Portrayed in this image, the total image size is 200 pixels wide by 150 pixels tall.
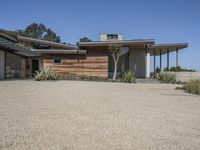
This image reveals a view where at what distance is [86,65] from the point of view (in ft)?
76.6

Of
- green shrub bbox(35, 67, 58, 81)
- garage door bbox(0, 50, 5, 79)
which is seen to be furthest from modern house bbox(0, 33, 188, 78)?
green shrub bbox(35, 67, 58, 81)

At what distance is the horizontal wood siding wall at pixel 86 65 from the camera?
913 inches

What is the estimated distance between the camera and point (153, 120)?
6145mm

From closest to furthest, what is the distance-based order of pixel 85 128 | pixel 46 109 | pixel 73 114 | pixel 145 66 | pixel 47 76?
pixel 85 128 < pixel 73 114 < pixel 46 109 < pixel 47 76 < pixel 145 66

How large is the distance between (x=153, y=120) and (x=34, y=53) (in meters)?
20.2

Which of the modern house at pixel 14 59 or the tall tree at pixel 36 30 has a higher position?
the tall tree at pixel 36 30

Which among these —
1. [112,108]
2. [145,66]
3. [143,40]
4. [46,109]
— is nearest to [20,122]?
[46,109]

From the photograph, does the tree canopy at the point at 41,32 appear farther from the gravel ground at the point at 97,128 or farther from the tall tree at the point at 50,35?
the gravel ground at the point at 97,128

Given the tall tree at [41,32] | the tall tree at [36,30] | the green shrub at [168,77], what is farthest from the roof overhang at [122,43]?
the tall tree at [36,30]

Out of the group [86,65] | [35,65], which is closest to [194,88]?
[86,65]

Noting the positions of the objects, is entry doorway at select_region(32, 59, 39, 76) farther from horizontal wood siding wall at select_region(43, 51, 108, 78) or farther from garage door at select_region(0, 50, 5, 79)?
garage door at select_region(0, 50, 5, 79)

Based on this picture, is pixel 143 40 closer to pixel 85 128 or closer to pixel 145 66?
pixel 145 66

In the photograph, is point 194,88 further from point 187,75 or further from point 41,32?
point 41,32

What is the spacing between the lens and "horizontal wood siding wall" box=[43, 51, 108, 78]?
2320 centimetres
